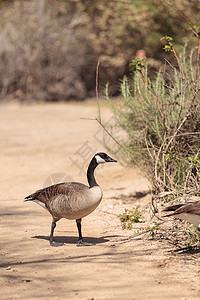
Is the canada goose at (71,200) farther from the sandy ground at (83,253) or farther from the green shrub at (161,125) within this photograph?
the green shrub at (161,125)

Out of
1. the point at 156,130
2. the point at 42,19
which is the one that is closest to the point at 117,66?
the point at 42,19

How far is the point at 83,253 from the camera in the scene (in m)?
5.52

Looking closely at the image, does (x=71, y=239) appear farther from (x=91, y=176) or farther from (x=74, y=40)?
(x=74, y=40)

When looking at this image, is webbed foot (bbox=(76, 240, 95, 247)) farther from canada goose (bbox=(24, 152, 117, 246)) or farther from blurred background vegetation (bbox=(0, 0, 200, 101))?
blurred background vegetation (bbox=(0, 0, 200, 101))

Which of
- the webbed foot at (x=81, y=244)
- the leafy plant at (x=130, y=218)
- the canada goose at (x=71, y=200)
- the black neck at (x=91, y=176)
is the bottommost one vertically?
the leafy plant at (x=130, y=218)

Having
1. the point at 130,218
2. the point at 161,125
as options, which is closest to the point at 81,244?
the point at 130,218

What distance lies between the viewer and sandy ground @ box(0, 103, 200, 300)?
451 centimetres

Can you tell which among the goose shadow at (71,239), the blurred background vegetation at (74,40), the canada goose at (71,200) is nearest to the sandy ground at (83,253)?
the goose shadow at (71,239)

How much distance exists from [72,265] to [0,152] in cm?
834

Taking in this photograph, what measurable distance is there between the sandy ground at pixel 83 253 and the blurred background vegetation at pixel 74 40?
13.6 meters

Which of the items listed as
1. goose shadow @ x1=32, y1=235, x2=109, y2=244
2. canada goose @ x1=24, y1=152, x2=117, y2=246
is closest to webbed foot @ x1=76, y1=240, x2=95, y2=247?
canada goose @ x1=24, y1=152, x2=117, y2=246

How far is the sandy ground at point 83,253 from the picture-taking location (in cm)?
451

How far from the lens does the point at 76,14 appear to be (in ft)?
87.2

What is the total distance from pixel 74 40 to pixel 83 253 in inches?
852
